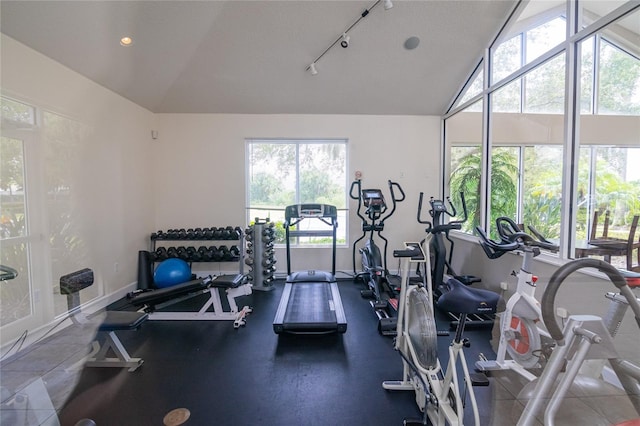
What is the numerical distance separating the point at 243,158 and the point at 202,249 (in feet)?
5.23

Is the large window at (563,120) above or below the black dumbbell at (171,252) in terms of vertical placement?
above

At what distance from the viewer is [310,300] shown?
3.55m

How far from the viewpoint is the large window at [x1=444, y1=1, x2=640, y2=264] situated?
251cm

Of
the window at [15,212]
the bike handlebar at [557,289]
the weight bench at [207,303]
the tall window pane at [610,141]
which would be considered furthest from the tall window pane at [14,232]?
the tall window pane at [610,141]

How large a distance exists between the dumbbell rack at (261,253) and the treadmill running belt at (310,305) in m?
0.55

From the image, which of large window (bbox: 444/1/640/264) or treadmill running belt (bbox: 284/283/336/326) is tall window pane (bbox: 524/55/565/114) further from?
treadmill running belt (bbox: 284/283/336/326)

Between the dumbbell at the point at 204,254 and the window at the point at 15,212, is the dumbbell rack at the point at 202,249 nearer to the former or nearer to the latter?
the dumbbell at the point at 204,254

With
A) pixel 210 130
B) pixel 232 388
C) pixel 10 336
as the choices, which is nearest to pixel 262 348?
pixel 232 388

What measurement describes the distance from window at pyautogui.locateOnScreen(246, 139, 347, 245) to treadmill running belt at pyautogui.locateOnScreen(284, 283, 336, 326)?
1357 mm

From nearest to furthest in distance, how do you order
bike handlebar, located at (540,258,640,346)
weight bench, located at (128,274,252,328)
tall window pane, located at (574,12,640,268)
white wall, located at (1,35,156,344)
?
bike handlebar, located at (540,258,640,346)
tall window pane, located at (574,12,640,268)
white wall, located at (1,35,156,344)
weight bench, located at (128,274,252,328)

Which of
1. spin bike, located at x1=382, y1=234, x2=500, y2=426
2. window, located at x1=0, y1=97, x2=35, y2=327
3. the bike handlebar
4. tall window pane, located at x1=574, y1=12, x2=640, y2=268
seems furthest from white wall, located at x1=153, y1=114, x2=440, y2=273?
the bike handlebar

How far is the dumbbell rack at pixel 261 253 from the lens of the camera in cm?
435

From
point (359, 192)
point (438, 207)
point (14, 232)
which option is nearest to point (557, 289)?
point (438, 207)

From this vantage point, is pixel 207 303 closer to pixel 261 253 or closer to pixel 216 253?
pixel 261 253
